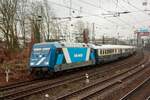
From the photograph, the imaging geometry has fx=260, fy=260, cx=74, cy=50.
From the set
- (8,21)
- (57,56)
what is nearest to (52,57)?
(57,56)

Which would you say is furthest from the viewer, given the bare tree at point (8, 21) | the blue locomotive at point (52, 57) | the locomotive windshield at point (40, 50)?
the bare tree at point (8, 21)

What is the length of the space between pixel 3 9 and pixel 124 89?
19.4 m

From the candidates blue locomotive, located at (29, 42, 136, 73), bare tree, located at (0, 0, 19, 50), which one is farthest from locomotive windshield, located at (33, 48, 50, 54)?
bare tree, located at (0, 0, 19, 50)

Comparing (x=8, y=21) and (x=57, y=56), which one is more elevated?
(x=8, y=21)

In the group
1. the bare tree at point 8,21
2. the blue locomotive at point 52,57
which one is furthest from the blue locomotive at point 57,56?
the bare tree at point 8,21

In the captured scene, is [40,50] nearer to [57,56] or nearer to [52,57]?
[52,57]

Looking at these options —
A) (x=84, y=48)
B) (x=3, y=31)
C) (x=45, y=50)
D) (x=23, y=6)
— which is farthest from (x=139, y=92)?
(x=23, y=6)

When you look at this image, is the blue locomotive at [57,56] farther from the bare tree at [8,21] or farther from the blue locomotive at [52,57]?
the bare tree at [8,21]

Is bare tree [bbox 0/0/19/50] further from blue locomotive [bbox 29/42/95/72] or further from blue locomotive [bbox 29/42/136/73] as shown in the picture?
blue locomotive [bbox 29/42/95/72]

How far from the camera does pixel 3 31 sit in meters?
30.5

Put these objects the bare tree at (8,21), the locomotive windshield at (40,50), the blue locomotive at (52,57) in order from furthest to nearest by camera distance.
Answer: the bare tree at (8,21), the locomotive windshield at (40,50), the blue locomotive at (52,57)

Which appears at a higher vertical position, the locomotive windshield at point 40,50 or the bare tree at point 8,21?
the bare tree at point 8,21

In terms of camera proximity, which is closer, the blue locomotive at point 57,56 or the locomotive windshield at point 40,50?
the blue locomotive at point 57,56

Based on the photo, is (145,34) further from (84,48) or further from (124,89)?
(124,89)
